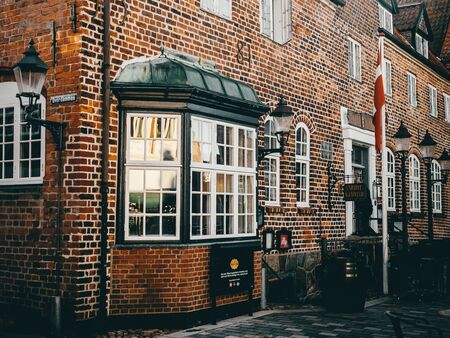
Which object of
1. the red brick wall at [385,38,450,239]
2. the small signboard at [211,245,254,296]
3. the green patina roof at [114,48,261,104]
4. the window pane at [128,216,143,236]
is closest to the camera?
the window pane at [128,216,143,236]

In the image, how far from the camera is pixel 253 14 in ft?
37.0

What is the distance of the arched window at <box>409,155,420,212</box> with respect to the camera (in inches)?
773

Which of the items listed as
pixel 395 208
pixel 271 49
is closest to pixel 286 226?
pixel 271 49

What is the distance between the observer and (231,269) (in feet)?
29.3

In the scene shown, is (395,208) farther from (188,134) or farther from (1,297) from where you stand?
(1,297)

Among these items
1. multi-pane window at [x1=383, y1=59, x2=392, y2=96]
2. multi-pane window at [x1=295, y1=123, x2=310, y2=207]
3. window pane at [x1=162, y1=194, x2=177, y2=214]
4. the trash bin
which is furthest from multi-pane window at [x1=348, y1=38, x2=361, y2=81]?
window pane at [x1=162, y1=194, x2=177, y2=214]

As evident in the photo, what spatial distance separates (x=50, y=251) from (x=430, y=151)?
1106 cm

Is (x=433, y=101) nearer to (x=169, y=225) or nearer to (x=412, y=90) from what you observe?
(x=412, y=90)

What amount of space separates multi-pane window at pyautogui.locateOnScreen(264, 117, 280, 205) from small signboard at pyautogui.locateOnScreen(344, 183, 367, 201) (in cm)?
287

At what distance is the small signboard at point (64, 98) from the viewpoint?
25.4ft

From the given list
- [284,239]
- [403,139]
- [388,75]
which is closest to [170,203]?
[284,239]

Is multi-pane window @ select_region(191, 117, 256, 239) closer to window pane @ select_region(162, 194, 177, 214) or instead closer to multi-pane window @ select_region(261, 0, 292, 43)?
window pane @ select_region(162, 194, 177, 214)

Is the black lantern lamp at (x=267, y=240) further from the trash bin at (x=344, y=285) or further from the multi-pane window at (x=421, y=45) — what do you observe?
the multi-pane window at (x=421, y=45)

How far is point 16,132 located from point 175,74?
258 centimetres
